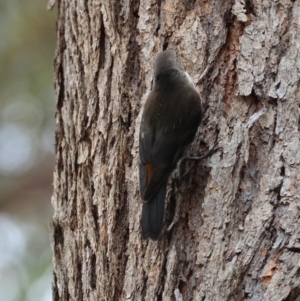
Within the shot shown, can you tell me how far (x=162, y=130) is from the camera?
3018 millimetres

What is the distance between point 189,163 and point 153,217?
1.09 ft

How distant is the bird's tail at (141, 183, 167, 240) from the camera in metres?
2.64

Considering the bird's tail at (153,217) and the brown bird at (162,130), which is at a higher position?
the brown bird at (162,130)

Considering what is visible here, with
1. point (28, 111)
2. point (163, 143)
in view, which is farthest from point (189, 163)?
point (28, 111)

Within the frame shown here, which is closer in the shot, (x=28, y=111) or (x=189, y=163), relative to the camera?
(x=189, y=163)

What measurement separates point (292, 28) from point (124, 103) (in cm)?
85

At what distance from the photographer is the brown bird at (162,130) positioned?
2.73 metres

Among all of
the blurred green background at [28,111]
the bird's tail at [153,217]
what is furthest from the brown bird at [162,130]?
the blurred green background at [28,111]

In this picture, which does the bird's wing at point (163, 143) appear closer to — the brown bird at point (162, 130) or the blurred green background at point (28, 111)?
the brown bird at point (162, 130)

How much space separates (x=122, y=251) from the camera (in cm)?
281

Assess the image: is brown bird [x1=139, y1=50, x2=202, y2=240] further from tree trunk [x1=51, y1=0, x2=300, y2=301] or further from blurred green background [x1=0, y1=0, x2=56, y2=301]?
blurred green background [x1=0, y1=0, x2=56, y2=301]

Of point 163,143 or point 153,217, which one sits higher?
point 163,143

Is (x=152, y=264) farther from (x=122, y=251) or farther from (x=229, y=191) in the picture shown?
(x=229, y=191)

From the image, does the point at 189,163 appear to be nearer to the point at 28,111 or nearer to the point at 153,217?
the point at 153,217
